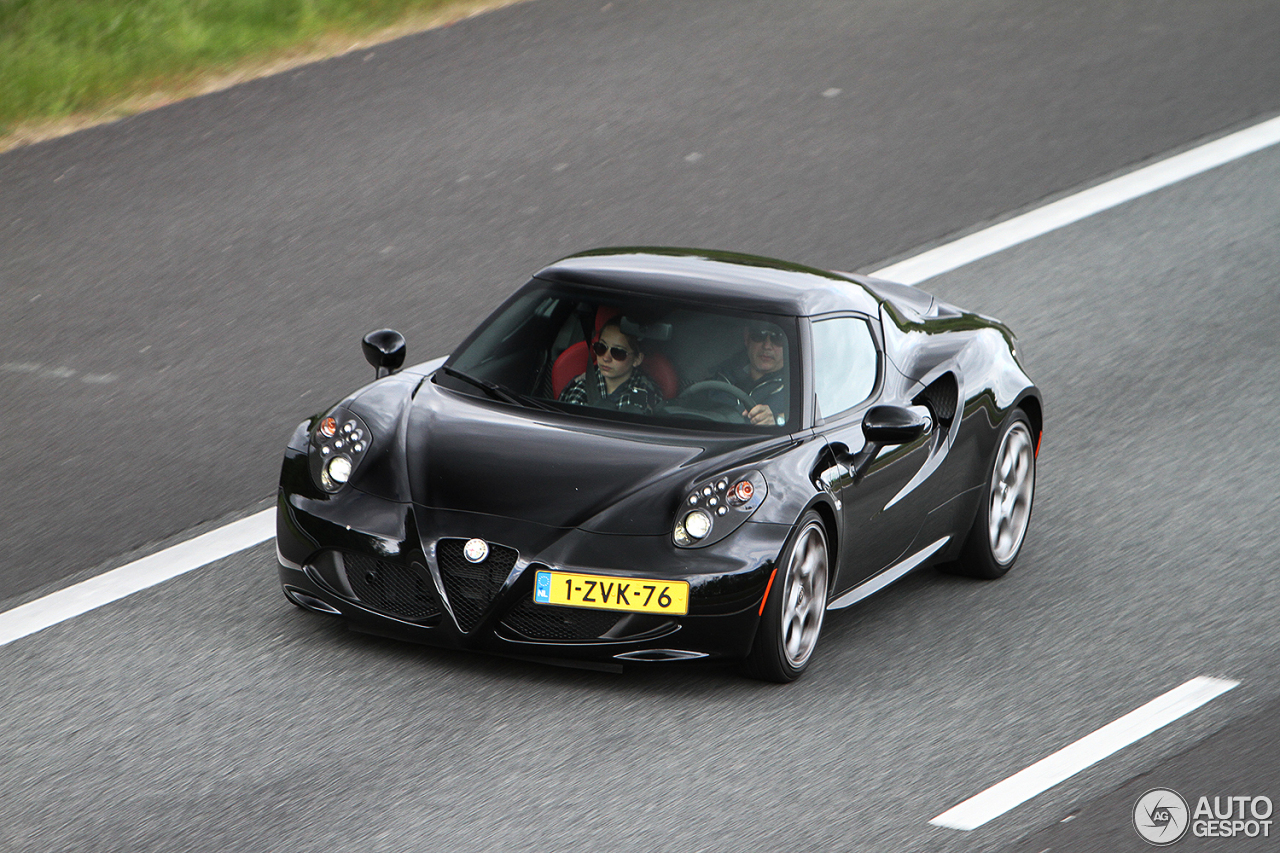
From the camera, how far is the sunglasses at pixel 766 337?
7605 mm

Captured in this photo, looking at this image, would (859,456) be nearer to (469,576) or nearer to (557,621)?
(557,621)

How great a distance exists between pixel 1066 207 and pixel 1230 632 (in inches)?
252

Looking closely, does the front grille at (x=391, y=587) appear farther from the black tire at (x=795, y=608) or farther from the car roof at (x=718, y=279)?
the car roof at (x=718, y=279)

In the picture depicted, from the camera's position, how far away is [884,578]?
774 centimetres

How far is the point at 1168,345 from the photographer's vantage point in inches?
452

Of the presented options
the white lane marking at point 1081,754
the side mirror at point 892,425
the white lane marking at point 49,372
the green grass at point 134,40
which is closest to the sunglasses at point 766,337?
the side mirror at point 892,425

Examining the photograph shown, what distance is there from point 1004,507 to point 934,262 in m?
4.17

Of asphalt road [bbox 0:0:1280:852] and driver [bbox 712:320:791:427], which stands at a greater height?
driver [bbox 712:320:791:427]

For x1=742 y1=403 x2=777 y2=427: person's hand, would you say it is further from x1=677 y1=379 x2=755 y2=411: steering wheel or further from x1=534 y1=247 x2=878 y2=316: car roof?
x1=534 y1=247 x2=878 y2=316: car roof

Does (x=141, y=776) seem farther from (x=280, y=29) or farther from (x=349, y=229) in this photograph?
(x=280, y=29)

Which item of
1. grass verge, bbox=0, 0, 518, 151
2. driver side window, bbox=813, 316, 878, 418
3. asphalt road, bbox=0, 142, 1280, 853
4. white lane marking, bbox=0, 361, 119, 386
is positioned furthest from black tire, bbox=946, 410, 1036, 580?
grass verge, bbox=0, 0, 518, 151

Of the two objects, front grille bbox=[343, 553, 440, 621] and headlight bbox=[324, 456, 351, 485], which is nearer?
front grille bbox=[343, 553, 440, 621]

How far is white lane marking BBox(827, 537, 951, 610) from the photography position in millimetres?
7453

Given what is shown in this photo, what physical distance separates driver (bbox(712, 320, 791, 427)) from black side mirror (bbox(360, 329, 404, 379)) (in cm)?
136
